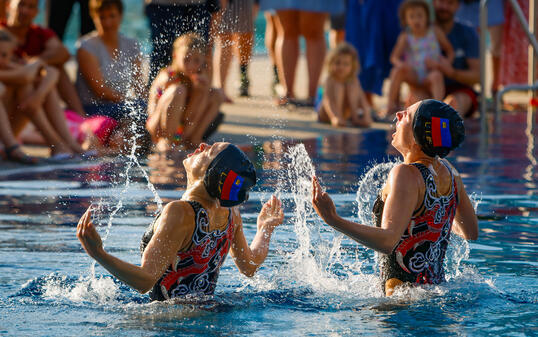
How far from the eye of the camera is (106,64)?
9938 millimetres

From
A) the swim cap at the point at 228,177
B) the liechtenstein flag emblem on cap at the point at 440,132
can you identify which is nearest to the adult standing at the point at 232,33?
the liechtenstein flag emblem on cap at the point at 440,132

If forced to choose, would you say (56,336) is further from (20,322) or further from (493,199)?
(493,199)

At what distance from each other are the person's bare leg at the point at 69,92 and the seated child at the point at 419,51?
374 cm

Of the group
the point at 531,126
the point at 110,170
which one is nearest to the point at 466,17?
the point at 531,126

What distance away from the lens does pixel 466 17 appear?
41.4 ft

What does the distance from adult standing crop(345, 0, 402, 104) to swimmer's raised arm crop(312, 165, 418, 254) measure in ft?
27.1

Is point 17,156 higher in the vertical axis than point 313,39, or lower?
lower

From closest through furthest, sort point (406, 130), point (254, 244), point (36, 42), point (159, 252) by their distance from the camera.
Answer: point (159, 252) → point (406, 130) → point (254, 244) → point (36, 42)

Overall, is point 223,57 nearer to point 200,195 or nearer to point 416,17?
point 416,17

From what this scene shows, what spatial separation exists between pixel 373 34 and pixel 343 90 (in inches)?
51.0

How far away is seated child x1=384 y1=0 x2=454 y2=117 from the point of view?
11.6 meters

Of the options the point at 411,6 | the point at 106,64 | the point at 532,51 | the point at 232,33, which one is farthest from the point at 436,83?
the point at 106,64

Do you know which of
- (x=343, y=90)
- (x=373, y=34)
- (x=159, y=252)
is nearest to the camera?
(x=159, y=252)

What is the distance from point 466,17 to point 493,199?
600 centimetres
